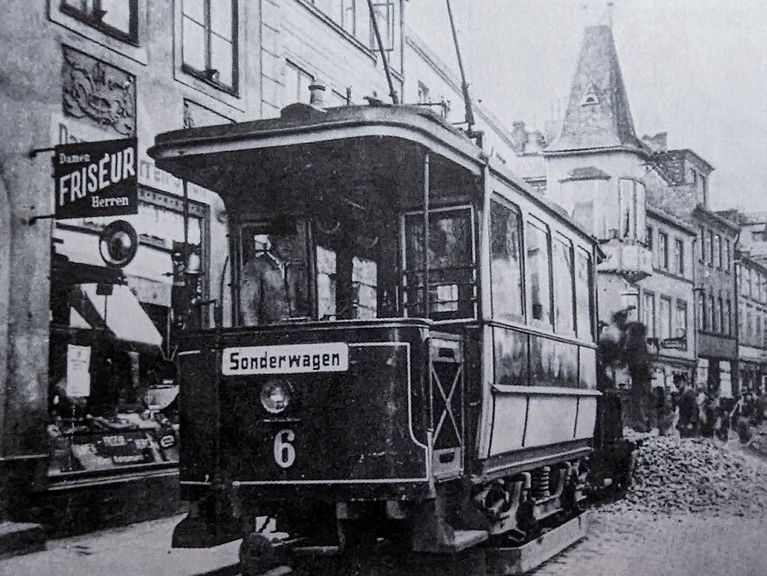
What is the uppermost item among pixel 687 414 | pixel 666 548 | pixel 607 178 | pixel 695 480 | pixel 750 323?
pixel 607 178

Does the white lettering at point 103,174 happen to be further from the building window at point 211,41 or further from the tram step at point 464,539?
the tram step at point 464,539

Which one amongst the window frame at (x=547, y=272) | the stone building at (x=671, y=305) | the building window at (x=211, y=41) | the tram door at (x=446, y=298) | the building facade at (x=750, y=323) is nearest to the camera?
the tram door at (x=446, y=298)

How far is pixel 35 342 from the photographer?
332 inches

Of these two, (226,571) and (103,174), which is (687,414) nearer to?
(226,571)

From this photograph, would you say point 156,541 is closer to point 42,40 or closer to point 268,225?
point 268,225

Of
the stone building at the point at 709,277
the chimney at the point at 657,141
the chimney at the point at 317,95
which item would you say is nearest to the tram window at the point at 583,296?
the chimney at the point at 657,141

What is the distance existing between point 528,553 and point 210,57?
7.09 metres

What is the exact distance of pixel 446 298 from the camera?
6.54 metres

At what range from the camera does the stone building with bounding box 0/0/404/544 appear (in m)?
8.30

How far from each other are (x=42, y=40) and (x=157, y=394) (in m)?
3.63

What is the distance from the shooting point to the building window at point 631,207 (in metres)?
14.4

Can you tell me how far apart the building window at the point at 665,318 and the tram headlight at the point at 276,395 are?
1172 cm

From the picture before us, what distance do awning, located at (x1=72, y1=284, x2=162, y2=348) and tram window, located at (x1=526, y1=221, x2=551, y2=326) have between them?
13.9 ft

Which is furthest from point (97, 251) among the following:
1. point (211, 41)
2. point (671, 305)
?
point (671, 305)
